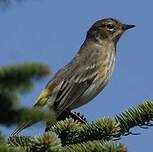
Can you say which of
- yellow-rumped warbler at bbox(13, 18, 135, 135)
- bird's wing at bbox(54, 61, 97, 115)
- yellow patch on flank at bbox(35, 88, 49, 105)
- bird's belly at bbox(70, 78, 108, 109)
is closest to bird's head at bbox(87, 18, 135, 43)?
yellow-rumped warbler at bbox(13, 18, 135, 135)

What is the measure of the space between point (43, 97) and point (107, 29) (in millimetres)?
3529

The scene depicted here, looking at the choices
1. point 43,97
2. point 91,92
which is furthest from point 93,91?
point 43,97

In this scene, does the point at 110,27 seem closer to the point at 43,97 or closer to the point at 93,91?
the point at 93,91

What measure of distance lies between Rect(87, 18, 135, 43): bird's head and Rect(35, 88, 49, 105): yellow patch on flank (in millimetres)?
2994

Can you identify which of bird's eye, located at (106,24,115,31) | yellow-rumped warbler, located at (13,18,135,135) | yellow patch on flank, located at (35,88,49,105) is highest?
bird's eye, located at (106,24,115,31)

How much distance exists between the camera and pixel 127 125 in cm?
363

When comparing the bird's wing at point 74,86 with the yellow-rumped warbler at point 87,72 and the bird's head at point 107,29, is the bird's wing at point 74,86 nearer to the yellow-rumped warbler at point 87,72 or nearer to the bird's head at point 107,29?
the yellow-rumped warbler at point 87,72

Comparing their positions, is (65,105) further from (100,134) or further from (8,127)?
(8,127)

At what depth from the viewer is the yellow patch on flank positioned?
7340mm

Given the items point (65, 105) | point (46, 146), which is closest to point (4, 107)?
point (46, 146)

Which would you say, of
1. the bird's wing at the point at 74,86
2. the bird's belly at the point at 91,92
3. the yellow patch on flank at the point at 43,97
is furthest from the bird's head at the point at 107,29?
the yellow patch on flank at the point at 43,97

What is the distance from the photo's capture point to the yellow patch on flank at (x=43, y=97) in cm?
734

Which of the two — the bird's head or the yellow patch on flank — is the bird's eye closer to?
the bird's head

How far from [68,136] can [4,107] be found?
2.27 meters
